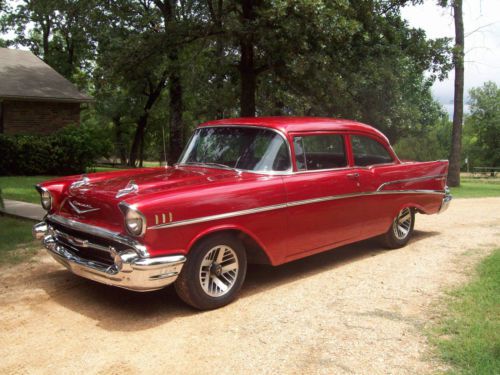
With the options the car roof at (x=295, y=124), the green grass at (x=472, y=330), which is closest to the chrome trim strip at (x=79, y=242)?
the car roof at (x=295, y=124)

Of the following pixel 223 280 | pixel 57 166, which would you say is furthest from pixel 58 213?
pixel 57 166

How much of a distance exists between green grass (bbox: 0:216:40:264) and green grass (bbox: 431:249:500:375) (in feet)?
16.0

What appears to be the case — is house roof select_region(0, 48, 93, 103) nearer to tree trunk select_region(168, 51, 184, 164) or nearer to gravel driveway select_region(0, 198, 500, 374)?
tree trunk select_region(168, 51, 184, 164)

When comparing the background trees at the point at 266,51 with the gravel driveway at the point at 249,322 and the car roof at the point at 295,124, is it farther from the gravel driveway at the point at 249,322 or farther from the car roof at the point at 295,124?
the gravel driveway at the point at 249,322

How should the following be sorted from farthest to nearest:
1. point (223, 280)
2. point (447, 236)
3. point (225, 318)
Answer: point (447, 236) < point (223, 280) < point (225, 318)

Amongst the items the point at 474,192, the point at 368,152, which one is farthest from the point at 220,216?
the point at 474,192

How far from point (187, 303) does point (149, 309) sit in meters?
0.38

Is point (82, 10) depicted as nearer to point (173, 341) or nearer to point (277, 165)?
point (277, 165)

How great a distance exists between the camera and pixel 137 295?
500 centimetres

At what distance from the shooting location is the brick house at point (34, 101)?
18.8m

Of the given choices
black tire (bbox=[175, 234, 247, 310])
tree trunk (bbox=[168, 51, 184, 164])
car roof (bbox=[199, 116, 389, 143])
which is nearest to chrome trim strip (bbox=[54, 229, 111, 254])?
black tire (bbox=[175, 234, 247, 310])

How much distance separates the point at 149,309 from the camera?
4.61 meters

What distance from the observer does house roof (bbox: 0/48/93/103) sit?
1866 centimetres

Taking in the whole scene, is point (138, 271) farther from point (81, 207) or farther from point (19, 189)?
point (19, 189)
